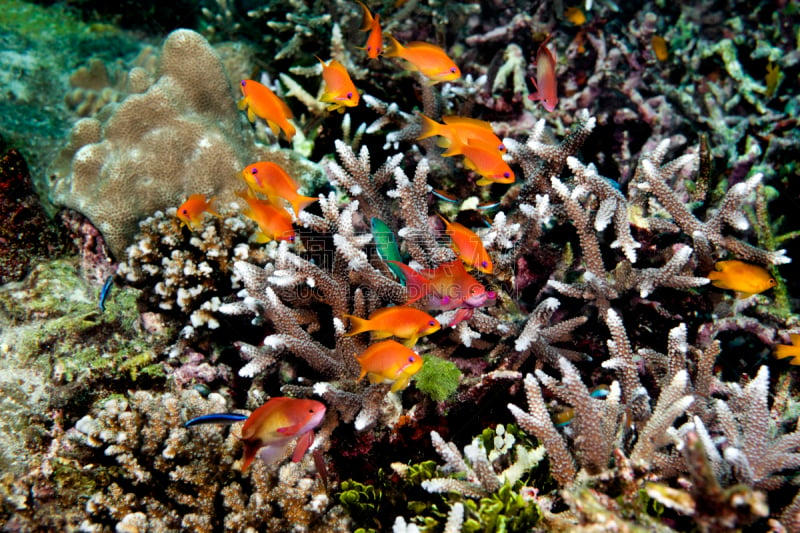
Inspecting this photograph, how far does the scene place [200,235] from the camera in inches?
147

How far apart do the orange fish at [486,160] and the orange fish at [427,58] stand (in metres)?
0.65

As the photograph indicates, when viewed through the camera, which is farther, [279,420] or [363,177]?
[363,177]

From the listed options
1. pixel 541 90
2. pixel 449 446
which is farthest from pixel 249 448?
pixel 541 90

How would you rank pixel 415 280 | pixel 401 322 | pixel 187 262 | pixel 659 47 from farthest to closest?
1. pixel 659 47
2. pixel 187 262
3. pixel 415 280
4. pixel 401 322

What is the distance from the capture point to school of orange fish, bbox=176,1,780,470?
2213mm

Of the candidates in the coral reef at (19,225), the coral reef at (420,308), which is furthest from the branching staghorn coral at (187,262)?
the coral reef at (19,225)

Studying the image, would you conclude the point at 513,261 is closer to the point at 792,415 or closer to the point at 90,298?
the point at 792,415

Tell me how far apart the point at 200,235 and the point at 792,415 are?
14.8 ft

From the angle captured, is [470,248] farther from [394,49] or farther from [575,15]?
[575,15]

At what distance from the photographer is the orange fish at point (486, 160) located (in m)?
2.82

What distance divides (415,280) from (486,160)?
3.07ft

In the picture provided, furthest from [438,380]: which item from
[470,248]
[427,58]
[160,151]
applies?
[160,151]

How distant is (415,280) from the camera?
2.54m

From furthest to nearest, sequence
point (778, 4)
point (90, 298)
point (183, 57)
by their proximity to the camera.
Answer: point (778, 4), point (183, 57), point (90, 298)
